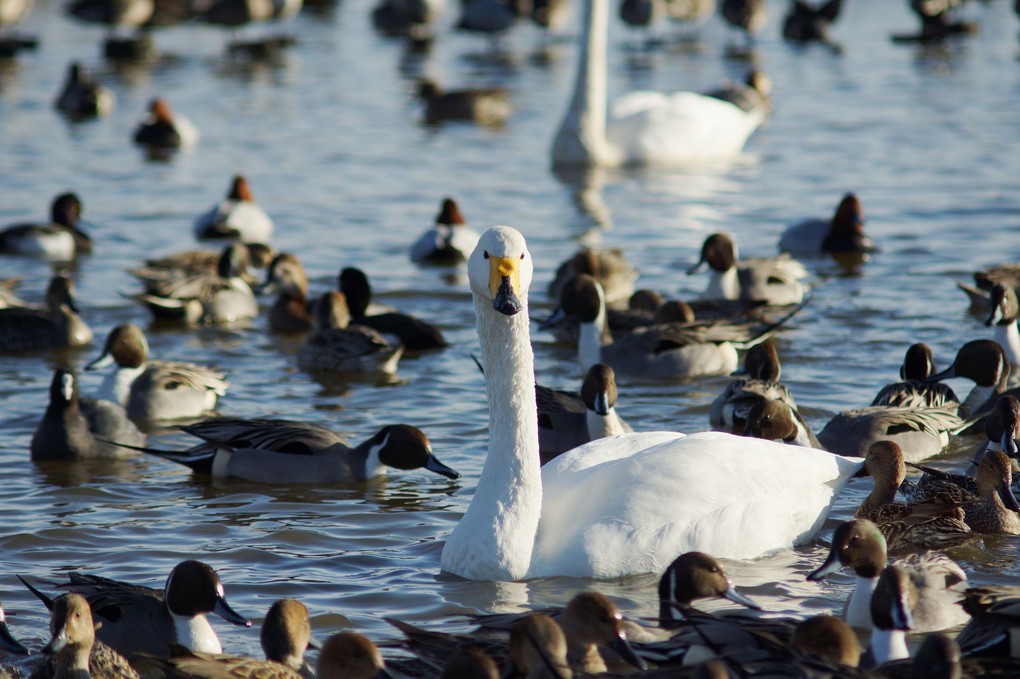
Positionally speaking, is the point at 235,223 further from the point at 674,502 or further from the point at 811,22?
the point at 811,22

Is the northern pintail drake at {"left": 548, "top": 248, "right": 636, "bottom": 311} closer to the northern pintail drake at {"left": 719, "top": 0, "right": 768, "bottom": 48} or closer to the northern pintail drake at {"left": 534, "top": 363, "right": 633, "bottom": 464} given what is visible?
the northern pintail drake at {"left": 534, "top": 363, "right": 633, "bottom": 464}

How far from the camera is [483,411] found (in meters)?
10.3

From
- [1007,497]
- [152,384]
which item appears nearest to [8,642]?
[152,384]

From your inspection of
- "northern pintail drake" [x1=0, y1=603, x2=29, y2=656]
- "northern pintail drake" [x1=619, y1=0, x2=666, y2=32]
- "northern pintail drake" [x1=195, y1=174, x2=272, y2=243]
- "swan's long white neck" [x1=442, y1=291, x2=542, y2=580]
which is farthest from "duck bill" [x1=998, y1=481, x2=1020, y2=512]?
"northern pintail drake" [x1=619, y1=0, x2=666, y2=32]

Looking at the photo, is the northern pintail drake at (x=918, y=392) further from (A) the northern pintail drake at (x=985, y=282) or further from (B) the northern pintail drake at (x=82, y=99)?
(B) the northern pintail drake at (x=82, y=99)

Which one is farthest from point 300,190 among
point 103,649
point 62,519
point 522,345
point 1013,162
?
point 103,649

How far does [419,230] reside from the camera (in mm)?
16469

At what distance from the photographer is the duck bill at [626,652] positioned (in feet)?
17.9

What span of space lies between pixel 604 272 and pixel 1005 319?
12.8 feet

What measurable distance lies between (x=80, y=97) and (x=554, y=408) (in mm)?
17118

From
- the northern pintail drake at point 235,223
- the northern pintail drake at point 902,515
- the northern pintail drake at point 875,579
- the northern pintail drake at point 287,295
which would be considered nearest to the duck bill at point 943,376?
the northern pintail drake at point 902,515

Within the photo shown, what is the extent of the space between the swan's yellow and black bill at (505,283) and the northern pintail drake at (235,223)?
9.77m

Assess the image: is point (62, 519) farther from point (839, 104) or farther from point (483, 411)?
point (839, 104)

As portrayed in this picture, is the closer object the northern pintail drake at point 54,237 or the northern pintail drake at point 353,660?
the northern pintail drake at point 353,660
